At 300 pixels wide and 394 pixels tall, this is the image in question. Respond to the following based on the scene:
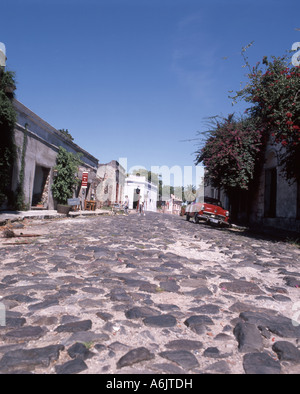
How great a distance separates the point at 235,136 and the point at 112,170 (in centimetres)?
2078

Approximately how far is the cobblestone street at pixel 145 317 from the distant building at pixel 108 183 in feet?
82.0

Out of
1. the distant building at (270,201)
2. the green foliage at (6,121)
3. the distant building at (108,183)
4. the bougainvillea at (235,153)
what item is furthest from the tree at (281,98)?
the distant building at (108,183)

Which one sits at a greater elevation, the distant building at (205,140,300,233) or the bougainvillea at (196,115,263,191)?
the bougainvillea at (196,115,263,191)

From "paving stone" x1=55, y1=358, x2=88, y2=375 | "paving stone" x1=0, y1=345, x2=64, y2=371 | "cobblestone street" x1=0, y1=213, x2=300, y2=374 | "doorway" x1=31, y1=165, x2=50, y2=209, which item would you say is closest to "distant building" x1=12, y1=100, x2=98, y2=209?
"doorway" x1=31, y1=165, x2=50, y2=209

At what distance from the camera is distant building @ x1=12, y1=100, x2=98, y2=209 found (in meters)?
12.9

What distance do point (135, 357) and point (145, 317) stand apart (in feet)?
1.94

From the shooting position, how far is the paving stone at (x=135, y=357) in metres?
1.64

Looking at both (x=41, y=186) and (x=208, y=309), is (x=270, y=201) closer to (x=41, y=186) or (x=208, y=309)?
(x=41, y=186)

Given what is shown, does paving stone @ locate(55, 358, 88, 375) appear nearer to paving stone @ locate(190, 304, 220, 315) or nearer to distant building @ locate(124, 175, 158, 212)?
paving stone @ locate(190, 304, 220, 315)

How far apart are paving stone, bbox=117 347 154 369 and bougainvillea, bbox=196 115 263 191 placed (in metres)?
12.6

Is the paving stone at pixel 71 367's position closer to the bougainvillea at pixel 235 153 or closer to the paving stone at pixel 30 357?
the paving stone at pixel 30 357

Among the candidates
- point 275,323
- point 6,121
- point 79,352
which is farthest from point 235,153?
point 79,352

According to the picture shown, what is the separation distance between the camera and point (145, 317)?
2287mm
